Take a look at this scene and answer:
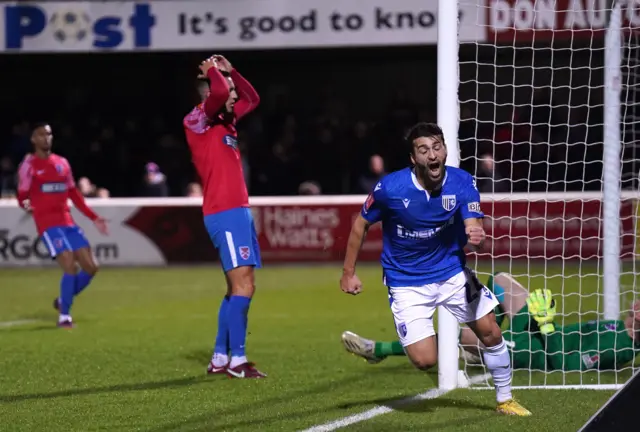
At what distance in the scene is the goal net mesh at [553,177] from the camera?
8.56m

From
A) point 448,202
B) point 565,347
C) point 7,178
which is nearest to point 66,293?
point 565,347

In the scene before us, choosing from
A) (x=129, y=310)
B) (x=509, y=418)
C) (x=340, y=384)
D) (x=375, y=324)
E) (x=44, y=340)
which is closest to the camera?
(x=509, y=418)

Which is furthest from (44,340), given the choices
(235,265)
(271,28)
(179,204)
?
(271,28)

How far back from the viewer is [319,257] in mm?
19516

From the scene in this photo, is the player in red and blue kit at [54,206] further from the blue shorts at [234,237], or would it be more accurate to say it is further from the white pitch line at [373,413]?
the white pitch line at [373,413]

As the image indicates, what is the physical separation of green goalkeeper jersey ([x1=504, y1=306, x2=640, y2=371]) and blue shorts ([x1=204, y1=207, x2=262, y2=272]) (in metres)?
1.91

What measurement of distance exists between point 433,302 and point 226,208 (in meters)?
2.13

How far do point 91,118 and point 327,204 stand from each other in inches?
274

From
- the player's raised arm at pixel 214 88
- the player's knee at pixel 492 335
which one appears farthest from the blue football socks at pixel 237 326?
the player's knee at pixel 492 335

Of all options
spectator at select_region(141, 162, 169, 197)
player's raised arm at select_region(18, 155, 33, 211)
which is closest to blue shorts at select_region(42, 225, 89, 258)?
player's raised arm at select_region(18, 155, 33, 211)

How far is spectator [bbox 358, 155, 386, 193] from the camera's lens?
20.6m

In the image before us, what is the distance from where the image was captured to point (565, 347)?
8.59 m

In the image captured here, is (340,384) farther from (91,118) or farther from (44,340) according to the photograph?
(91,118)

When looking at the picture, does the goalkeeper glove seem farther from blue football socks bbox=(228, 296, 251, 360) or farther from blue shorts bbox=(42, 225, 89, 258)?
blue shorts bbox=(42, 225, 89, 258)
